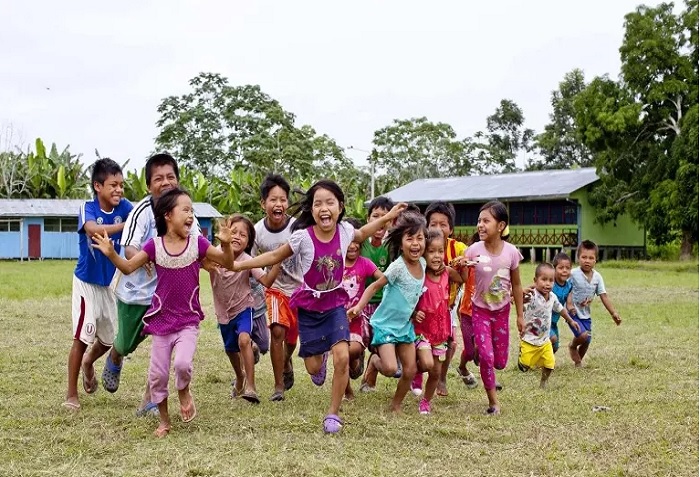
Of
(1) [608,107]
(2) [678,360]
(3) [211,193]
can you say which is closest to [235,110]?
(3) [211,193]

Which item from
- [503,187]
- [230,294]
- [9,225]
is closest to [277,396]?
[230,294]

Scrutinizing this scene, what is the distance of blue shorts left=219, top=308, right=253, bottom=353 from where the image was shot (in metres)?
6.29

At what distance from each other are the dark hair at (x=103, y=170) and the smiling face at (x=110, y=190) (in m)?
0.02

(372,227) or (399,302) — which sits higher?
(372,227)

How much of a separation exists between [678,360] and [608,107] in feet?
72.4

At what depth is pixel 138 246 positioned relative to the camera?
5.42 m

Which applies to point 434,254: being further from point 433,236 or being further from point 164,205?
point 164,205

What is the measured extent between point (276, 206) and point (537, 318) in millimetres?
2391

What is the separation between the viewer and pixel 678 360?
8367 millimetres

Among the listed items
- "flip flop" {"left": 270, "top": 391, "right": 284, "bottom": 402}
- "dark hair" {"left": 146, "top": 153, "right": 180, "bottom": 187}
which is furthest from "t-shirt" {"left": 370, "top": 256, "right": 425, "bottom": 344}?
"dark hair" {"left": 146, "top": 153, "right": 180, "bottom": 187}

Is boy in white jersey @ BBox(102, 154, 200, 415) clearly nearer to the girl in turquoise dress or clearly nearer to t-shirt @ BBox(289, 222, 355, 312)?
t-shirt @ BBox(289, 222, 355, 312)

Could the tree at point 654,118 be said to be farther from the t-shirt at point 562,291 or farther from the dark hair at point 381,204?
the dark hair at point 381,204

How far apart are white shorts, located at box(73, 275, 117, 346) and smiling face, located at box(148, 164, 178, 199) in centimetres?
79

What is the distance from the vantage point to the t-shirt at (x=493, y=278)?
6.13 metres
